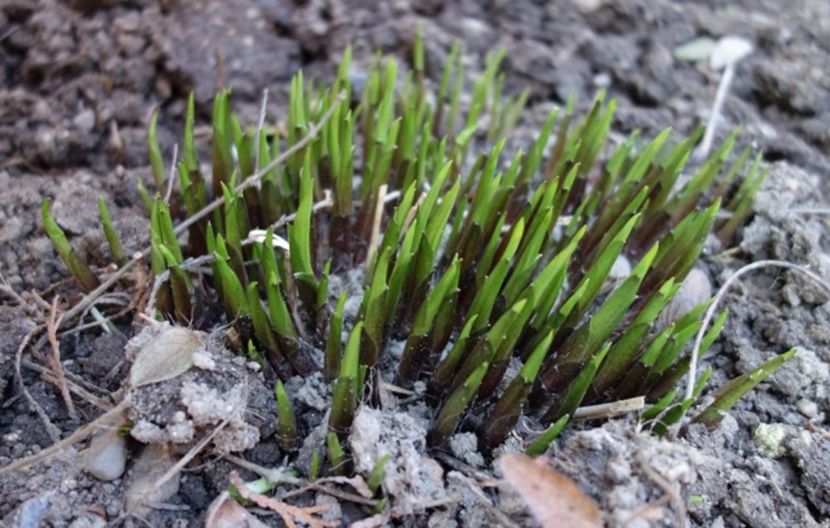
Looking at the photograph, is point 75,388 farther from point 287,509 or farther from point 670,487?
point 670,487

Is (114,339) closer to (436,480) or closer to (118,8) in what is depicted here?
(436,480)

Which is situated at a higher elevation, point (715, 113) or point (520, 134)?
point (715, 113)

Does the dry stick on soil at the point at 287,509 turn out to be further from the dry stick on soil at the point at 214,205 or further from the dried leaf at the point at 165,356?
the dry stick on soil at the point at 214,205

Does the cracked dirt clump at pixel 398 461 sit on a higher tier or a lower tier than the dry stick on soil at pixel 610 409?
lower

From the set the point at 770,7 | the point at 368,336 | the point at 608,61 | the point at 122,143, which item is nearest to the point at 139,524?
the point at 368,336

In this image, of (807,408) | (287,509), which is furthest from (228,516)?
(807,408)

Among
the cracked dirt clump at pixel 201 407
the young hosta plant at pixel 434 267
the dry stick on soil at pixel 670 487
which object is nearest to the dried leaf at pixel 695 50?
the young hosta plant at pixel 434 267
